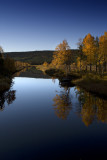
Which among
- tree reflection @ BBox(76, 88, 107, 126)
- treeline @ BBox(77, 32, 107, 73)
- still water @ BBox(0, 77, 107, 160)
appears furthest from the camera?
treeline @ BBox(77, 32, 107, 73)

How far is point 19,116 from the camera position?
17.1 m

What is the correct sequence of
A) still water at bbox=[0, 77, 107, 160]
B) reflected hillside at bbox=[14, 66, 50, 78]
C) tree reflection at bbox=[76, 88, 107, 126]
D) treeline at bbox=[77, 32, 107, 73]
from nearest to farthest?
still water at bbox=[0, 77, 107, 160] < tree reflection at bbox=[76, 88, 107, 126] < treeline at bbox=[77, 32, 107, 73] < reflected hillside at bbox=[14, 66, 50, 78]

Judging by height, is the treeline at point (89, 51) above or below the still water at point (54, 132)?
above

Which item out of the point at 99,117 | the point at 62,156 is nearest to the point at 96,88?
the point at 99,117

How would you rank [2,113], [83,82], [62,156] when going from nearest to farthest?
[62,156] < [2,113] < [83,82]

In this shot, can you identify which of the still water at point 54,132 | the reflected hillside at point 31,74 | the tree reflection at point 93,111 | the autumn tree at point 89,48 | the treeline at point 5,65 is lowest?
the still water at point 54,132

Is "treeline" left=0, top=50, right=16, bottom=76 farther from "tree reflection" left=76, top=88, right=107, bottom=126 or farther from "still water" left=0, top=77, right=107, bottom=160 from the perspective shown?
"tree reflection" left=76, top=88, right=107, bottom=126

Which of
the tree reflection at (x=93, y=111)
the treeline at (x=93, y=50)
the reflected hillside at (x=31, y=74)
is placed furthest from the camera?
the reflected hillside at (x=31, y=74)

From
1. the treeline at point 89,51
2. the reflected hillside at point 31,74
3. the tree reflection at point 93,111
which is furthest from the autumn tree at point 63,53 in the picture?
the tree reflection at point 93,111

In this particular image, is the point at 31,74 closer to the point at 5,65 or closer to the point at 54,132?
the point at 5,65

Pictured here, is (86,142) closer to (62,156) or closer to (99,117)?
(62,156)

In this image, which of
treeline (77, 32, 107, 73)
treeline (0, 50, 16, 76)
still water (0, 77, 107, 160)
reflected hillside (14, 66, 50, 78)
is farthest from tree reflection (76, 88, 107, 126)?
reflected hillside (14, 66, 50, 78)

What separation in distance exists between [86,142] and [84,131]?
5.59ft

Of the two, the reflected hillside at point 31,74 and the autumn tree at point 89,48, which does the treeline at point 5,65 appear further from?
the autumn tree at point 89,48
